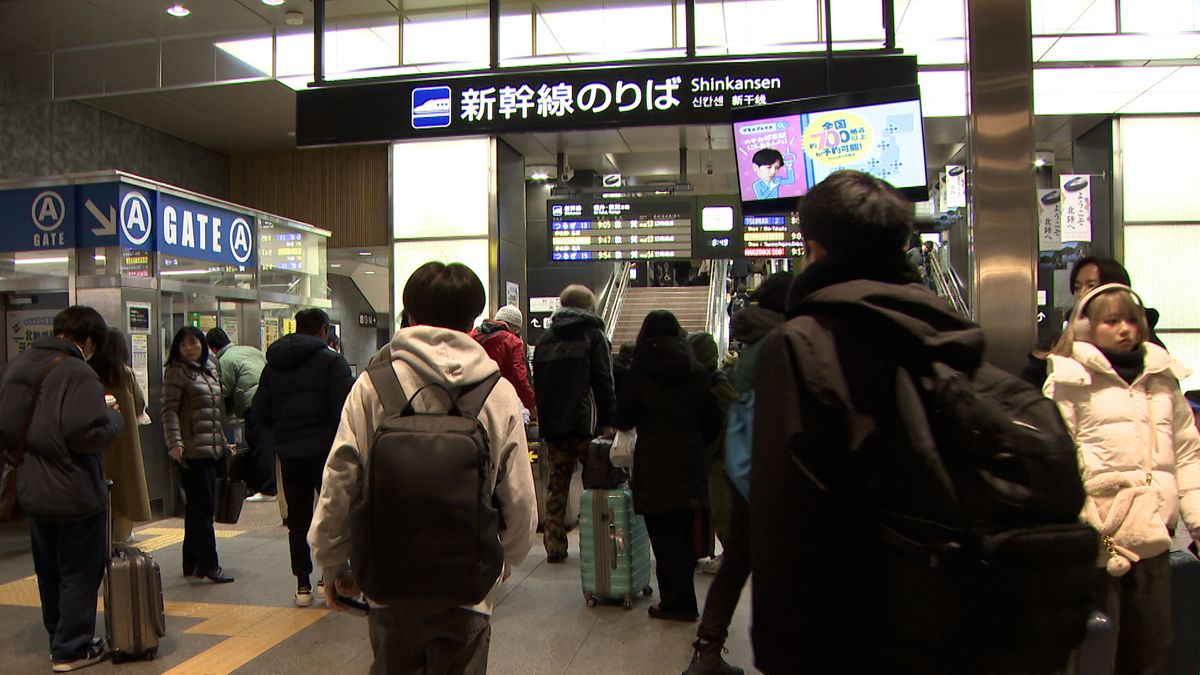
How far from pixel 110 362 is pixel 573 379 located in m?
2.52

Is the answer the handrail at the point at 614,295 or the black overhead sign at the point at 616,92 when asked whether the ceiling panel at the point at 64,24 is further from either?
the handrail at the point at 614,295

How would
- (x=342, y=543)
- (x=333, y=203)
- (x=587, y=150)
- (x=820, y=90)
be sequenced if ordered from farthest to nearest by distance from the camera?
(x=333, y=203) < (x=587, y=150) < (x=820, y=90) < (x=342, y=543)

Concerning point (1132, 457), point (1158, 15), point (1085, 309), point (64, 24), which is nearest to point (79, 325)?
point (1085, 309)

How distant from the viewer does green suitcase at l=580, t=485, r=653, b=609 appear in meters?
4.52

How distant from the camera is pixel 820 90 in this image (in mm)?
4566

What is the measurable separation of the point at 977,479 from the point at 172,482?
7913 millimetres

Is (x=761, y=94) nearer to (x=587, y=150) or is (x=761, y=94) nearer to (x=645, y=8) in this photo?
(x=645, y=8)

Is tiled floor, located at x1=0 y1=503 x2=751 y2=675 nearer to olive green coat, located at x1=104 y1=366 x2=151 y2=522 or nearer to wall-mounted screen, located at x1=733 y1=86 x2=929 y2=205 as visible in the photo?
olive green coat, located at x1=104 y1=366 x2=151 y2=522

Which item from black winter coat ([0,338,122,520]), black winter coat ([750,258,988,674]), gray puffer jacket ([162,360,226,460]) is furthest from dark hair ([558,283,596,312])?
black winter coat ([750,258,988,674])

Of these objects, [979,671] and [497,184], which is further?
[497,184]

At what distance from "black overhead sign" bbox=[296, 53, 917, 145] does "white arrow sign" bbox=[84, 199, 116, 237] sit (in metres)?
3.91

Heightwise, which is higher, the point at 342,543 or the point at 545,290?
the point at 545,290

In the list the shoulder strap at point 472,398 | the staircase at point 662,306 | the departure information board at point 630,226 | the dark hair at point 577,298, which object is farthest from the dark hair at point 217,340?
the staircase at point 662,306

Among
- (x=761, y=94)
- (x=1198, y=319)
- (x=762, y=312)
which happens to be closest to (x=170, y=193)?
(x=761, y=94)
